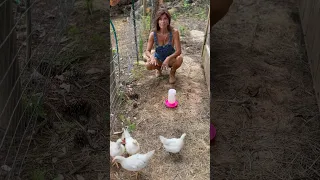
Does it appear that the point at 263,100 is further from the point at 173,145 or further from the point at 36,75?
the point at 36,75

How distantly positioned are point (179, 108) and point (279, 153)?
981mm

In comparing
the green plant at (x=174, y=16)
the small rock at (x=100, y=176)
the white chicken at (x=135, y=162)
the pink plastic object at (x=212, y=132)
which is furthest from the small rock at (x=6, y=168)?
the green plant at (x=174, y=16)

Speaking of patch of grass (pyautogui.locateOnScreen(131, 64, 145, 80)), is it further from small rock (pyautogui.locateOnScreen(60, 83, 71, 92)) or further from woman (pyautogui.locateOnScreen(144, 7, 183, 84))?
small rock (pyautogui.locateOnScreen(60, 83, 71, 92))

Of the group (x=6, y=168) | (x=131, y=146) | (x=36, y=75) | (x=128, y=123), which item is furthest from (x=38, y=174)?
(x=36, y=75)

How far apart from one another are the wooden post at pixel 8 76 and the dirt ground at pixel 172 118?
784mm

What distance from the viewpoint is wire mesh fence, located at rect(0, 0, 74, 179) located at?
8.39 ft

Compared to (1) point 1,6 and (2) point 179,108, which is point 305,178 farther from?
(1) point 1,6

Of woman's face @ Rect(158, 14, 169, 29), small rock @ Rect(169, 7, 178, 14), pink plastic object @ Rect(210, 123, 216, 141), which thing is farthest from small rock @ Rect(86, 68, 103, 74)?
small rock @ Rect(169, 7, 178, 14)

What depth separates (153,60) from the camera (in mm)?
3711

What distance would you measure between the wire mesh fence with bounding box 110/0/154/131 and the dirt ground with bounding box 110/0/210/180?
2.8 inches

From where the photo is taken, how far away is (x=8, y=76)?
269 centimetres

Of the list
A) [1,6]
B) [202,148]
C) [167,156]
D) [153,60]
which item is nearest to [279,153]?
[202,148]

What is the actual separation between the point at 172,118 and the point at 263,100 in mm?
823

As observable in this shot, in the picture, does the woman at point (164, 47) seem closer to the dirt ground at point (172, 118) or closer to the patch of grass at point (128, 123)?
the dirt ground at point (172, 118)
